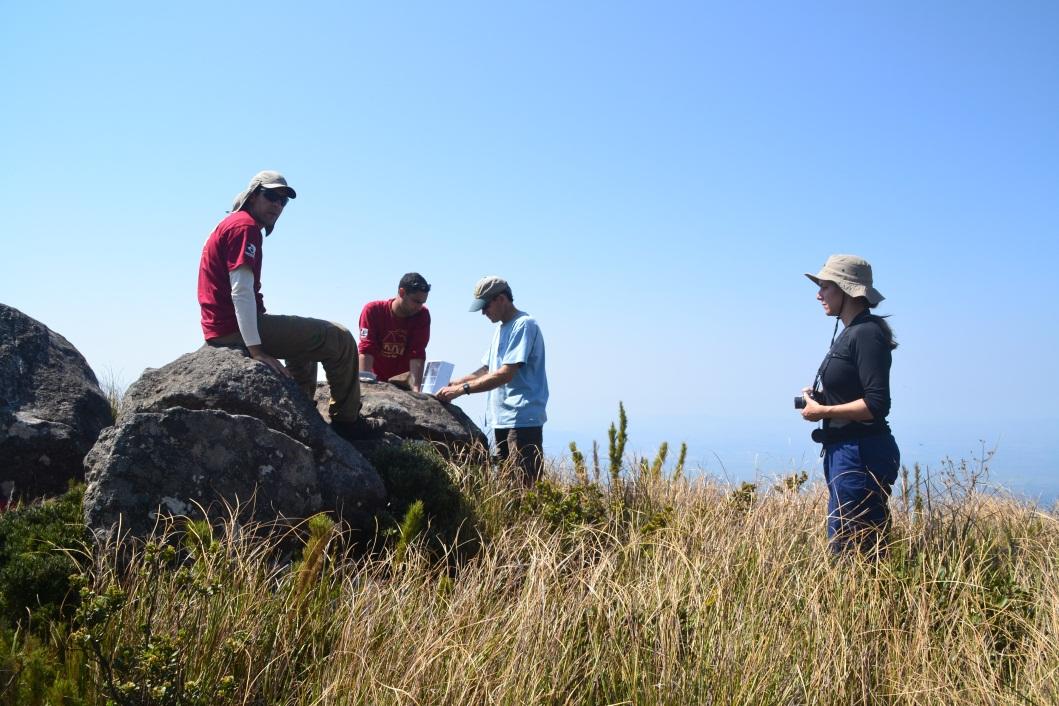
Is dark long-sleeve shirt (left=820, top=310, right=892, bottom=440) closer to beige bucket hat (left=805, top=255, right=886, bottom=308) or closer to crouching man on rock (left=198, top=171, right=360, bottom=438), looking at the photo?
beige bucket hat (left=805, top=255, right=886, bottom=308)

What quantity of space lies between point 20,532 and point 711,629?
12.4ft

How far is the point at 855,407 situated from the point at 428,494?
2.98 meters

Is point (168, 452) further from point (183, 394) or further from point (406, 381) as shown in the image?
point (406, 381)

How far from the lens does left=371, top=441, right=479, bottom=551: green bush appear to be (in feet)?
18.6

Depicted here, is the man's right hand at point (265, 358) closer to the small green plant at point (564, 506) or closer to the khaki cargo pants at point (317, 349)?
the khaki cargo pants at point (317, 349)

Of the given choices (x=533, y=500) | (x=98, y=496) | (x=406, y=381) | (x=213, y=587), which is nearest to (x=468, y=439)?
(x=406, y=381)

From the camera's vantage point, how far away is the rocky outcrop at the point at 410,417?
23.1 feet

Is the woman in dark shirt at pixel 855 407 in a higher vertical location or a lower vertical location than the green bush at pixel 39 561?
higher

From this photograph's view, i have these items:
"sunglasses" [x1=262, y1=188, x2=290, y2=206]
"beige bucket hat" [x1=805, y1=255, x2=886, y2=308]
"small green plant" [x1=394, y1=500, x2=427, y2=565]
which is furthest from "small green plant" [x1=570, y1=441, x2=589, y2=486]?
"sunglasses" [x1=262, y1=188, x2=290, y2=206]

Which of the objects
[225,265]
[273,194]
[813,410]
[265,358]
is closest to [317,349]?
[265,358]

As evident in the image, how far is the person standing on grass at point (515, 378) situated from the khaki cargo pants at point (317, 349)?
1128 mm

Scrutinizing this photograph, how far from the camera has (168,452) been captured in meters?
4.92

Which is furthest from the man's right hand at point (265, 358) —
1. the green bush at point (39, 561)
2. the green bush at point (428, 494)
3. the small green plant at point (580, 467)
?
the small green plant at point (580, 467)

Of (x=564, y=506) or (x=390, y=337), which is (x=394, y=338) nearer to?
(x=390, y=337)
